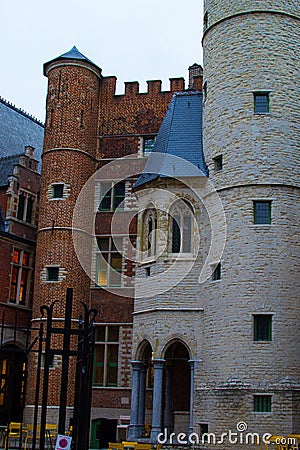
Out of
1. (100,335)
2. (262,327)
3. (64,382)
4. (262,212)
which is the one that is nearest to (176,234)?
(262,212)

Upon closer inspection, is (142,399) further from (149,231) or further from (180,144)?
(180,144)

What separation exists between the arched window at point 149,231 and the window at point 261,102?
4.54 metres

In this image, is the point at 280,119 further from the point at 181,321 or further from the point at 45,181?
the point at 45,181

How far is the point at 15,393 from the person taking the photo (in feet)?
83.0

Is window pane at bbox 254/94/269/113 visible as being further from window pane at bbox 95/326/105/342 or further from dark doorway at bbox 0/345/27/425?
dark doorway at bbox 0/345/27/425

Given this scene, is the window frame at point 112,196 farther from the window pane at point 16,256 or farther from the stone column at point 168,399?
the stone column at point 168,399

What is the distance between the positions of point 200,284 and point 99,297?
5.35m

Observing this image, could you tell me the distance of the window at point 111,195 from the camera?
996 inches

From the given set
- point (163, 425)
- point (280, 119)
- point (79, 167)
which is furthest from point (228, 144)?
point (163, 425)

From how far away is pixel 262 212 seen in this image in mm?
19438

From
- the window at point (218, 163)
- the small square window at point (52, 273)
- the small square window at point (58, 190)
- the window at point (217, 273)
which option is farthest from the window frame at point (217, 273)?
the small square window at point (58, 190)

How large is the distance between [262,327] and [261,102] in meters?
6.76

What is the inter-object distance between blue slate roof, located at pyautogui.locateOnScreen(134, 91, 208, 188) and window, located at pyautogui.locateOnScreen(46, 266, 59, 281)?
171 inches

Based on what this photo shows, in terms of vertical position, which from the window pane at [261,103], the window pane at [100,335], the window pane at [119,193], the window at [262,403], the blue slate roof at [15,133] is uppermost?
the blue slate roof at [15,133]
